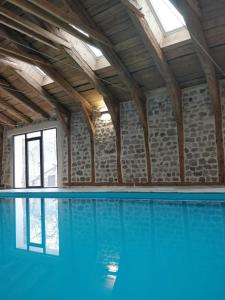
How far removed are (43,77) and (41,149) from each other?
3054 millimetres

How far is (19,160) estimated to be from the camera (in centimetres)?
1232

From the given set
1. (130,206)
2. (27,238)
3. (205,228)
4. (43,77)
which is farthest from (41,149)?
(205,228)

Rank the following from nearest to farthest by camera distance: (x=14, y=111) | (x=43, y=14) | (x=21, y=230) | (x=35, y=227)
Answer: (x=21, y=230) → (x=35, y=227) → (x=43, y=14) → (x=14, y=111)

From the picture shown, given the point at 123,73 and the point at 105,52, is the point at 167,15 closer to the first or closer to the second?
the point at 105,52

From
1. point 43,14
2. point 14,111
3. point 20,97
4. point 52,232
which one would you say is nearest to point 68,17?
point 43,14

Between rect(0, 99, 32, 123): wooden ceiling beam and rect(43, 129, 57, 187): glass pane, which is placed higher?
rect(0, 99, 32, 123): wooden ceiling beam

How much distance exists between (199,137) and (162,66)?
2.03m

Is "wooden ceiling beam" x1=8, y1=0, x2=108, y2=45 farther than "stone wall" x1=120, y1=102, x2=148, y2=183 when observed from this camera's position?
No

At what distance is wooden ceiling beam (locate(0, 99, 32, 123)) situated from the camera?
1087 cm

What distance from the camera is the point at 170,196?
5.73 metres

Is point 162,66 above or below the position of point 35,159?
above

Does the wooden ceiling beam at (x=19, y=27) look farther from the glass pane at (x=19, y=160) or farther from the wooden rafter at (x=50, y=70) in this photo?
the glass pane at (x=19, y=160)

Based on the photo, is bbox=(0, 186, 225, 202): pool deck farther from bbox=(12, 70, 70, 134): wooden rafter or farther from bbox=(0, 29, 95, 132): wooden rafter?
bbox=(12, 70, 70, 134): wooden rafter

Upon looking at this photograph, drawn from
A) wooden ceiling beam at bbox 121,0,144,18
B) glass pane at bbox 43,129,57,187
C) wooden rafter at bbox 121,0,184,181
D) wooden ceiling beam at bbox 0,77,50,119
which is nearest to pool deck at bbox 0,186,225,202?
wooden rafter at bbox 121,0,184,181
